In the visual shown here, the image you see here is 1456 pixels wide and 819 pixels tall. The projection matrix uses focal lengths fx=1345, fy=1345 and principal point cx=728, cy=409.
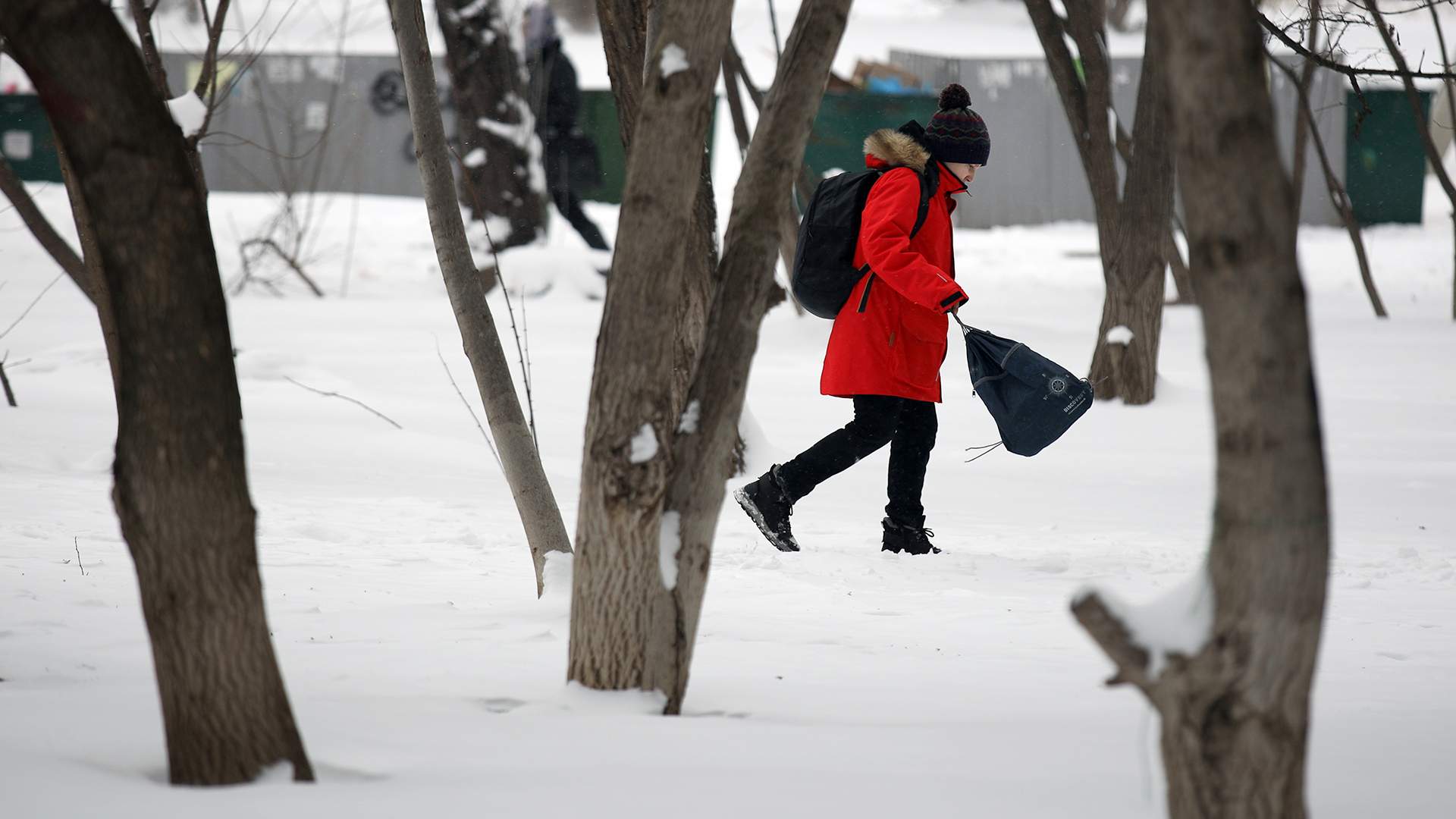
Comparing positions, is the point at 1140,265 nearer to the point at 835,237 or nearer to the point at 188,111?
the point at 835,237

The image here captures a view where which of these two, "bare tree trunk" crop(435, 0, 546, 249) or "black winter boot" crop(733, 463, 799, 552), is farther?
"bare tree trunk" crop(435, 0, 546, 249)

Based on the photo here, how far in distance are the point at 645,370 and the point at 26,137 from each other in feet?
57.6

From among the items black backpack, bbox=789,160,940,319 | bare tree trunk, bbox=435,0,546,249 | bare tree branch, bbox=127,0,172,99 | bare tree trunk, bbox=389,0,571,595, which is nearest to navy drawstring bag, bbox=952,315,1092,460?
black backpack, bbox=789,160,940,319

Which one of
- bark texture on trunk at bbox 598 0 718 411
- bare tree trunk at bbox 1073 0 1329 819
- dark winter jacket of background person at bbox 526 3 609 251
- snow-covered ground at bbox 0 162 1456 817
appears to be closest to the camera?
bare tree trunk at bbox 1073 0 1329 819

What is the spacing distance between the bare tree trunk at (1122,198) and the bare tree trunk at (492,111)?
19.7 feet

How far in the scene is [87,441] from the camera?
6.15 meters

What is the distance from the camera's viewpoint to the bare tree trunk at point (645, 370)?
2.41 meters

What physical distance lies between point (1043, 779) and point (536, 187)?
1126 cm

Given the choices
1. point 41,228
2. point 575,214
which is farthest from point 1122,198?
point 575,214

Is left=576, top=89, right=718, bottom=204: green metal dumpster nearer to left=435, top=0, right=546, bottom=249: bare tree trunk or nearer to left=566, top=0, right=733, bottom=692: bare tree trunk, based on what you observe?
left=435, top=0, right=546, bottom=249: bare tree trunk

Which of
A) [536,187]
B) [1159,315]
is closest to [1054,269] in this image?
[536,187]

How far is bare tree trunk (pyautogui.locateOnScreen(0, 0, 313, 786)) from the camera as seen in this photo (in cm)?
186

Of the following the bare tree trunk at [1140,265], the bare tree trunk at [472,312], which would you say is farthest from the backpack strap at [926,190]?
the bare tree trunk at [1140,265]

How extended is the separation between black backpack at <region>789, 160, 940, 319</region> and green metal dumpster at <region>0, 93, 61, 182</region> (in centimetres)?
1540
